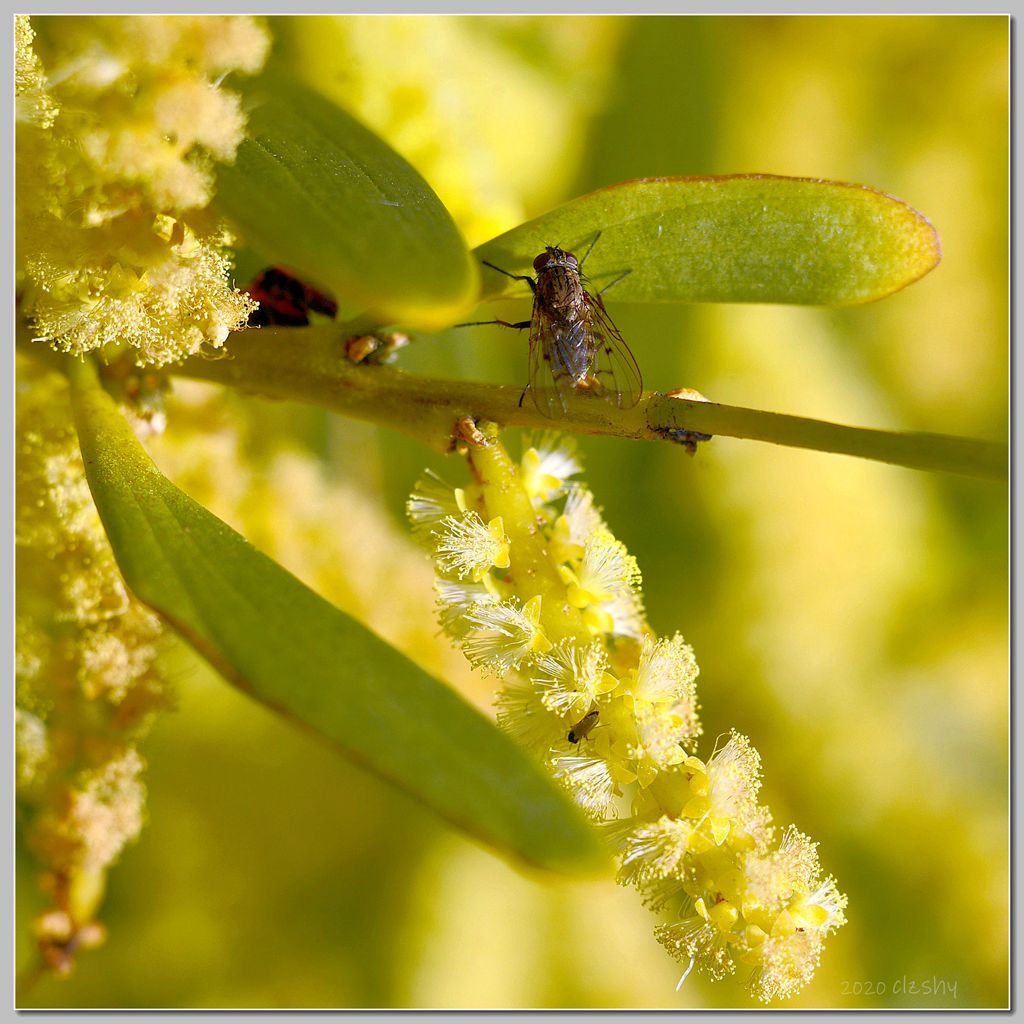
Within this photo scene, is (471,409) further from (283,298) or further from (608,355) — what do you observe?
(608,355)

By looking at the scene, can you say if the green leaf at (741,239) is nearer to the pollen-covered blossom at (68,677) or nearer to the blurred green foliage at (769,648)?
the pollen-covered blossom at (68,677)

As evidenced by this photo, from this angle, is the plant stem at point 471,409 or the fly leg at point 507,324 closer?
the plant stem at point 471,409

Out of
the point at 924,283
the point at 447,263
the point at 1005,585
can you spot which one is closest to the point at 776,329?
the point at 924,283

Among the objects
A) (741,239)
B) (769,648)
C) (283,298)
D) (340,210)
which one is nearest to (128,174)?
(340,210)

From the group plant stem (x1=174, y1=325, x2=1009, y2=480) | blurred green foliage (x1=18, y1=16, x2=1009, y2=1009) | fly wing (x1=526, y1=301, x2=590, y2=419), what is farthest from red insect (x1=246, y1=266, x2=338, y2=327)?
blurred green foliage (x1=18, y1=16, x2=1009, y2=1009)

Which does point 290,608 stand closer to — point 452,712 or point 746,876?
point 452,712

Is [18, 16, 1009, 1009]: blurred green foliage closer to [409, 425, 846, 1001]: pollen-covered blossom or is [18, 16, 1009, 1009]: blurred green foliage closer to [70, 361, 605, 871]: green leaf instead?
[409, 425, 846, 1001]: pollen-covered blossom

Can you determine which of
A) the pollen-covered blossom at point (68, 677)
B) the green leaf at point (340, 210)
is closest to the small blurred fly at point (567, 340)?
the green leaf at point (340, 210)
